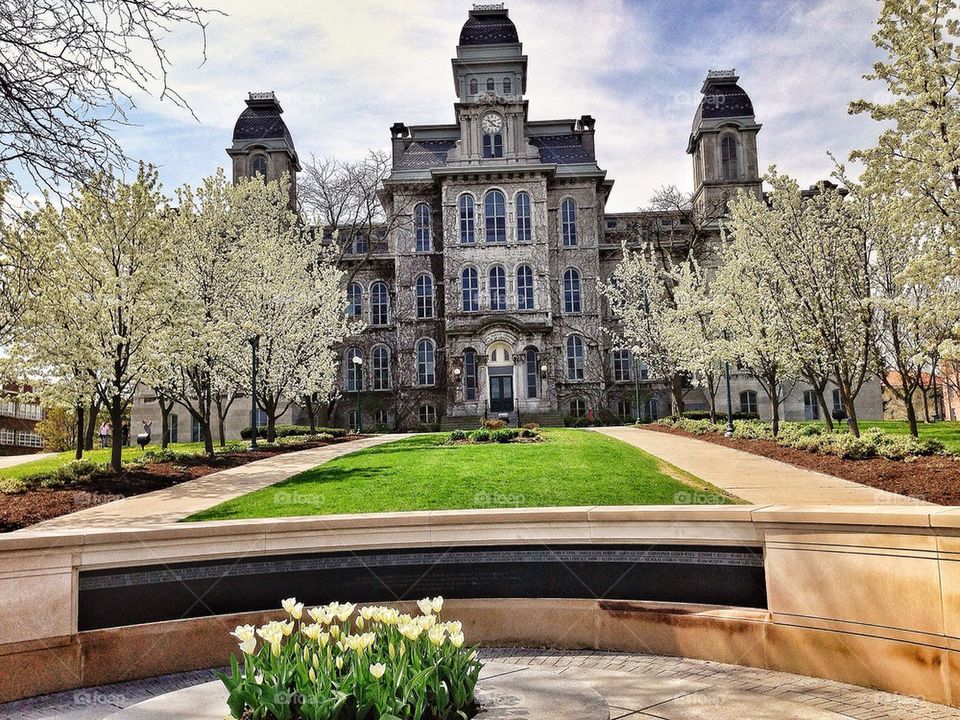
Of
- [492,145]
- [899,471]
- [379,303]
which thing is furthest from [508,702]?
[379,303]

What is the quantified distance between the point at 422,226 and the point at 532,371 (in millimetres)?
12611

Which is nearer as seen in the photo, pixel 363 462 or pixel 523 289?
pixel 363 462

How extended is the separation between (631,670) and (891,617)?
6.77 ft

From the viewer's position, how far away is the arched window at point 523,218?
49031 mm

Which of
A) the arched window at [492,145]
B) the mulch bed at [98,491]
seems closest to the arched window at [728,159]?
the arched window at [492,145]

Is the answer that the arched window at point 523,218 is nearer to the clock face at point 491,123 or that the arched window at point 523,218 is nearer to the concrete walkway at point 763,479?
the clock face at point 491,123

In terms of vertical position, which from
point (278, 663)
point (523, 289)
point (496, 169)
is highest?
point (496, 169)

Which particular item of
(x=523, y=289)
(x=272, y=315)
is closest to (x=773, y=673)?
(x=272, y=315)

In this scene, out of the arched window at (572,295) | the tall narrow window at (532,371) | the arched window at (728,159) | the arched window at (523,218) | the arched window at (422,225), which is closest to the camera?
the tall narrow window at (532,371)

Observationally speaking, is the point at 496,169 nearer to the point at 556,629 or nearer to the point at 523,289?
the point at 523,289

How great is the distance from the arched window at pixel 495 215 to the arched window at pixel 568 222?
177 inches

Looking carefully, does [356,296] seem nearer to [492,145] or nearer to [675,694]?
[492,145]

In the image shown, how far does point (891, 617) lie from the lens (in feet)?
19.4

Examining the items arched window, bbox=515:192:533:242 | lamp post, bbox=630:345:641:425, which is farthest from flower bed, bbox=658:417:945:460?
arched window, bbox=515:192:533:242
